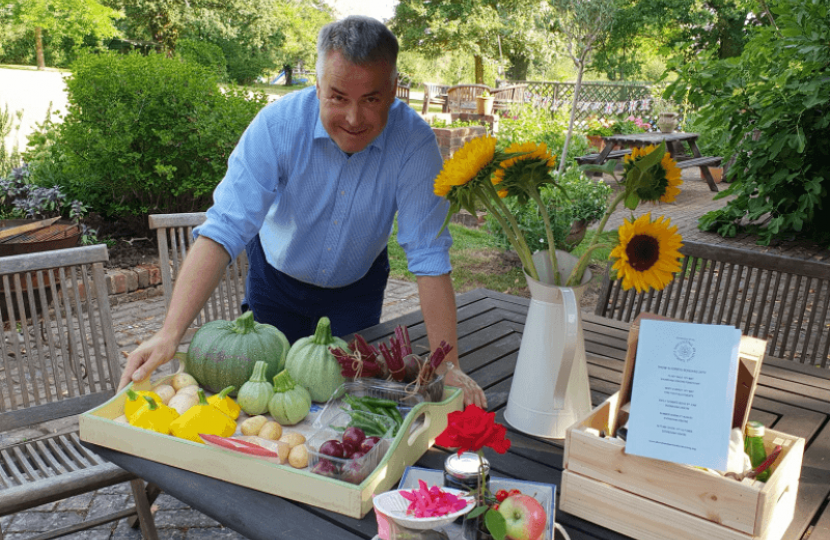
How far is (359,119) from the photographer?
1.64 metres

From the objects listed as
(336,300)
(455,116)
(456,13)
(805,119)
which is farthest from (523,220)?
(456,13)

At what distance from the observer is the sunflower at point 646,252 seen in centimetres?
110

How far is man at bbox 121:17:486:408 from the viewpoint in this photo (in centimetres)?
158

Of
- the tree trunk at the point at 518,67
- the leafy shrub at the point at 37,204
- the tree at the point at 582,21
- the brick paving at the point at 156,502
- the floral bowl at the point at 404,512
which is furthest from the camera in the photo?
the tree trunk at the point at 518,67

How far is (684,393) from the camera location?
1.02 metres

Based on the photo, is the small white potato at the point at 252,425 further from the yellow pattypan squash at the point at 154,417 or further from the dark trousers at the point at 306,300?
the dark trousers at the point at 306,300

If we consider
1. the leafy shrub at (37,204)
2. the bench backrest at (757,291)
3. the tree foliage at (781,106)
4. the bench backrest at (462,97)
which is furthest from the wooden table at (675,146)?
the bench backrest at (757,291)

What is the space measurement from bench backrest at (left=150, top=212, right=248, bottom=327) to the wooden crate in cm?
93

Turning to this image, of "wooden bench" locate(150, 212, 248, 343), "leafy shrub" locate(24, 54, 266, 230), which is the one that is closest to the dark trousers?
"wooden bench" locate(150, 212, 248, 343)

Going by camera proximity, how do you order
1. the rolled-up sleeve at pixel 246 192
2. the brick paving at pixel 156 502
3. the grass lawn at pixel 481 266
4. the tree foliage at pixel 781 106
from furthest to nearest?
1. the grass lawn at pixel 481 266
2. the tree foliage at pixel 781 106
3. the brick paving at pixel 156 502
4. the rolled-up sleeve at pixel 246 192

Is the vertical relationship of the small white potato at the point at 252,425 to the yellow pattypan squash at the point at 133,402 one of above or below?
below

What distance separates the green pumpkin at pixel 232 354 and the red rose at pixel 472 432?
1.88 ft

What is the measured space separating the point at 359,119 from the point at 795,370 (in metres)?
1.38

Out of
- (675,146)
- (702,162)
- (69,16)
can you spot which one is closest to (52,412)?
(702,162)
